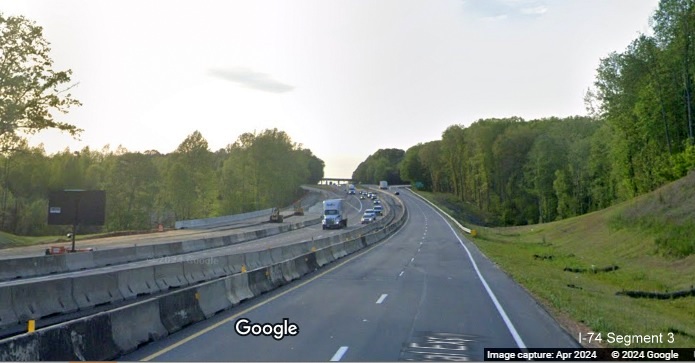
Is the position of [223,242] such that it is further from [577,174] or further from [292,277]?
[577,174]

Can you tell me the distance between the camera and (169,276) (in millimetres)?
24359

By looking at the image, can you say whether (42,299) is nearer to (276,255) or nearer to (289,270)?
(289,270)

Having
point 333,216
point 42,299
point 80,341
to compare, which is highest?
point 333,216

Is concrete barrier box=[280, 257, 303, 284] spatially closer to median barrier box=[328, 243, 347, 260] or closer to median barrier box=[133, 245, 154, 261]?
median barrier box=[328, 243, 347, 260]

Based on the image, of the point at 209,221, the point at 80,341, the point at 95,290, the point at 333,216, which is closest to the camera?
the point at 80,341

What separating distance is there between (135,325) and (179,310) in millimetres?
2340

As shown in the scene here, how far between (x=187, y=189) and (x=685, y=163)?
75.1m

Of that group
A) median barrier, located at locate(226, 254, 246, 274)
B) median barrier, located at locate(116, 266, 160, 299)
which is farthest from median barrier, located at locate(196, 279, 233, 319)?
median barrier, located at locate(226, 254, 246, 274)

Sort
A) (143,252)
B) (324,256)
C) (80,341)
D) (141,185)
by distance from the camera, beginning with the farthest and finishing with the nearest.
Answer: (141,185) → (143,252) → (324,256) → (80,341)

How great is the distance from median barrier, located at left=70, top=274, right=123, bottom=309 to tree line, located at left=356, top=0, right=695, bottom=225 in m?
51.0

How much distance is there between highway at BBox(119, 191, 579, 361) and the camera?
1252cm

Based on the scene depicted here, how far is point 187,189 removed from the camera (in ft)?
367

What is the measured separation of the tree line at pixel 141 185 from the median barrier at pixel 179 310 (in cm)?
8451

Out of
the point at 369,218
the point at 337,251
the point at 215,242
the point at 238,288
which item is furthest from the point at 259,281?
the point at 369,218
